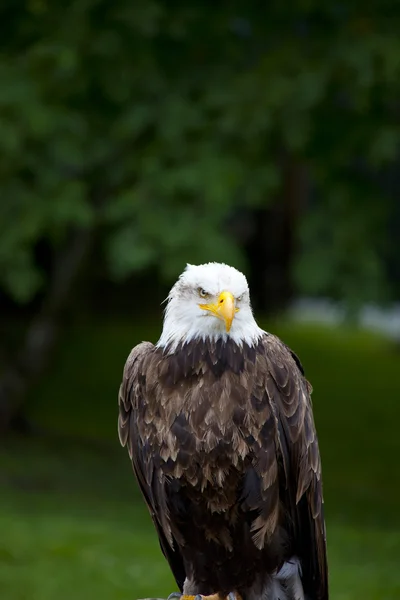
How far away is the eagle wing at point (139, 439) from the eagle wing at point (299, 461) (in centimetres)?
52

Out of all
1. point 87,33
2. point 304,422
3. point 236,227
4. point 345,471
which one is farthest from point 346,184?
point 236,227

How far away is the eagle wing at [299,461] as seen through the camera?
14.2 feet

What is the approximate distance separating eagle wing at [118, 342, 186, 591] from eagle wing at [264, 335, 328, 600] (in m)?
0.52

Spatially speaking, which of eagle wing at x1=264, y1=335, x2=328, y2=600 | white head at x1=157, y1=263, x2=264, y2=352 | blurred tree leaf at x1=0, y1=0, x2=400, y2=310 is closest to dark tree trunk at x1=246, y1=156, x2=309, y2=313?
blurred tree leaf at x1=0, y1=0, x2=400, y2=310

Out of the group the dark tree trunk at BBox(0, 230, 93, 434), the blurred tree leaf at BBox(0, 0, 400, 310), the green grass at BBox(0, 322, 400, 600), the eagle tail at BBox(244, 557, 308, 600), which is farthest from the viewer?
the dark tree trunk at BBox(0, 230, 93, 434)

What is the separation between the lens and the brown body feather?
13.7 feet

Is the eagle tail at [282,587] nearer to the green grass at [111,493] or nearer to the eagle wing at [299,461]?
the eagle wing at [299,461]

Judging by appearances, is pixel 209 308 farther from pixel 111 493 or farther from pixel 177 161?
pixel 111 493

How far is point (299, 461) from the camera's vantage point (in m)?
4.44

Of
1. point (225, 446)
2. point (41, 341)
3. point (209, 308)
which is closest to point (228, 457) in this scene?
point (225, 446)

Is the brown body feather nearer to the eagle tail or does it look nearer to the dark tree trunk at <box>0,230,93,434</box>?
the eagle tail

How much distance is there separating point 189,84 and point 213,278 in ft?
18.2

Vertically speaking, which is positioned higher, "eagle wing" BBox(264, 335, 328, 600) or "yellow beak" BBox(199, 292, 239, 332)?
"yellow beak" BBox(199, 292, 239, 332)

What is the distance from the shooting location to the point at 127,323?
2417 centimetres
